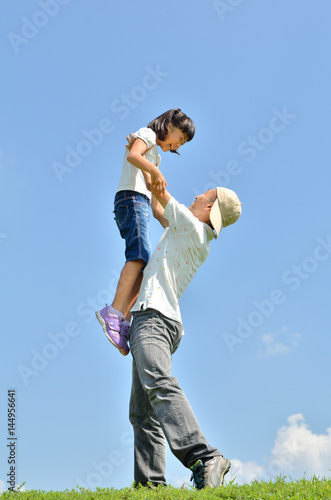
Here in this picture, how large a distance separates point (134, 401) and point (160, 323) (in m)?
0.82

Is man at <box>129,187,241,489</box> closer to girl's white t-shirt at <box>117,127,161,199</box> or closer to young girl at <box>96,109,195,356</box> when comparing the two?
young girl at <box>96,109,195,356</box>

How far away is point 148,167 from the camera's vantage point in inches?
183

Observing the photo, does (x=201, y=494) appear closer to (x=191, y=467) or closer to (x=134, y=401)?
(x=191, y=467)

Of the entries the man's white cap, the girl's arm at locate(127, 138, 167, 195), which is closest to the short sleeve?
the girl's arm at locate(127, 138, 167, 195)

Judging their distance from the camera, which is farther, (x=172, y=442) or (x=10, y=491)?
(x=10, y=491)

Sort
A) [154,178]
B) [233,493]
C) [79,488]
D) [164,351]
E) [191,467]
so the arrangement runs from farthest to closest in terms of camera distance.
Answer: [79,488], [154,178], [164,351], [191,467], [233,493]

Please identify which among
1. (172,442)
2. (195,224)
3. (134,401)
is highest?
(195,224)

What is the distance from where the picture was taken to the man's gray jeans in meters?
3.99

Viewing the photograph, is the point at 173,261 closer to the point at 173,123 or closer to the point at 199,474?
the point at 173,123

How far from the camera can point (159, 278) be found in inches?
177

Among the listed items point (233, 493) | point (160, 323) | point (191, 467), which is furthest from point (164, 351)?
point (233, 493)

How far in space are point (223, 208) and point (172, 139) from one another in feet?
3.22

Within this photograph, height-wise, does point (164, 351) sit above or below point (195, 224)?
below

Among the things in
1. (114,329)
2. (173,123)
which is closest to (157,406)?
(114,329)
